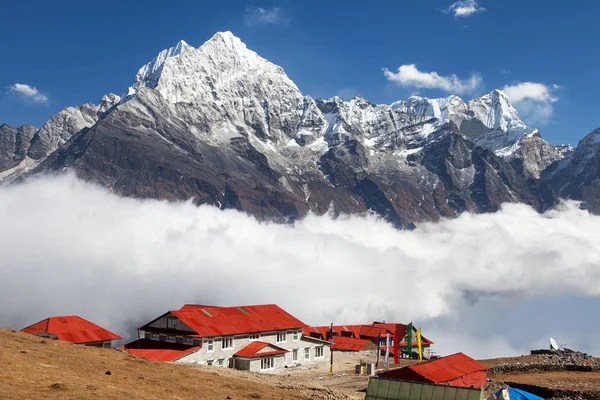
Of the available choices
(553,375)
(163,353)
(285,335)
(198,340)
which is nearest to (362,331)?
(285,335)

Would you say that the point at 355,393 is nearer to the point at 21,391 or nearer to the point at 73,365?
the point at 73,365

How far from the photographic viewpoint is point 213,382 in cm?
5178

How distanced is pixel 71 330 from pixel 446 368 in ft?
156

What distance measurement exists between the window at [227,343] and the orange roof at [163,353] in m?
4.31

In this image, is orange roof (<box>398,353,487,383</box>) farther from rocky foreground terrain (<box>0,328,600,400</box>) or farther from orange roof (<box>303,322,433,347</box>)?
orange roof (<box>303,322,433,347</box>)

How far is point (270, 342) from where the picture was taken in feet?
314

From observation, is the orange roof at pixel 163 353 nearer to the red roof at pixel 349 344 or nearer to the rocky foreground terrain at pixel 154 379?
the rocky foreground terrain at pixel 154 379

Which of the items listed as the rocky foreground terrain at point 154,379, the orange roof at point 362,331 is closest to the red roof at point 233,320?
the rocky foreground terrain at point 154,379

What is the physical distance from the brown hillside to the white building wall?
25.5 m

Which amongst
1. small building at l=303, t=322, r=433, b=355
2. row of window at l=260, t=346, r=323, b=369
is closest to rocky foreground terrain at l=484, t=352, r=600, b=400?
row of window at l=260, t=346, r=323, b=369

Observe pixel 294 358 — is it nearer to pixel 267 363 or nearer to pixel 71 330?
pixel 267 363

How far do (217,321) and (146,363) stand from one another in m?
35.3

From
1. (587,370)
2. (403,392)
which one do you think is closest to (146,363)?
(403,392)

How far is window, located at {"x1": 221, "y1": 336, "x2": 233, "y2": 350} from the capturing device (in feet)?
291
